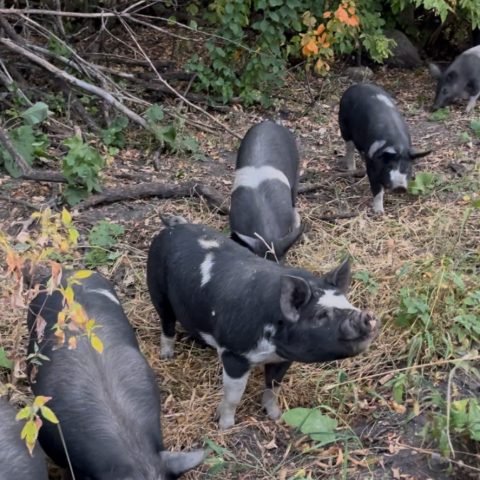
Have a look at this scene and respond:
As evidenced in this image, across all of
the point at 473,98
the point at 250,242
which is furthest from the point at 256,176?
the point at 473,98

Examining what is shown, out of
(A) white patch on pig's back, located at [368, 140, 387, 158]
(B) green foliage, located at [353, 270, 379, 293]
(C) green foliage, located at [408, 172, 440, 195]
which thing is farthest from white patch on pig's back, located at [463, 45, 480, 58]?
(B) green foliage, located at [353, 270, 379, 293]

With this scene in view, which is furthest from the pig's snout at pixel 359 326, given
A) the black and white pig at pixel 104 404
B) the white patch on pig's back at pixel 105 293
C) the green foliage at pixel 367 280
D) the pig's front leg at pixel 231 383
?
the green foliage at pixel 367 280

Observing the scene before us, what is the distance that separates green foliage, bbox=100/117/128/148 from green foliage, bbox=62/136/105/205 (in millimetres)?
763

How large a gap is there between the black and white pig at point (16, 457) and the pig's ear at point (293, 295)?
1156 mm

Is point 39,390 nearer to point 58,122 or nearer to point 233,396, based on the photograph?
point 233,396

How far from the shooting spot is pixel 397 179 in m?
5.71

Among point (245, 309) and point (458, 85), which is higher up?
point (458, 85)

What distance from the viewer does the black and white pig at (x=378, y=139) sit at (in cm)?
574

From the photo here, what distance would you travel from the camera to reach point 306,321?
3291mm

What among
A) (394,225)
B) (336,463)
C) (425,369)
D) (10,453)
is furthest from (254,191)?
(10,453)

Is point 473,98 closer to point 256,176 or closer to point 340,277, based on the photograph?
point 256,176

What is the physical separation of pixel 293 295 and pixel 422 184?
2941 mm

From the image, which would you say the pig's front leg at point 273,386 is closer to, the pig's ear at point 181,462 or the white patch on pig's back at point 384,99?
the pig's ear at point 181,462

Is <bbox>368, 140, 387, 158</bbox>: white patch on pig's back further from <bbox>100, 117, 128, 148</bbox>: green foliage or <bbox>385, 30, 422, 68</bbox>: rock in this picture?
<bbox>385, 30, 422, 68</bbox>: rock
